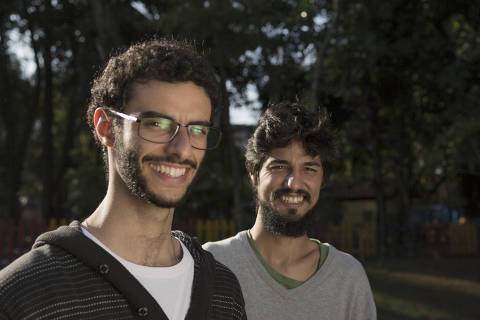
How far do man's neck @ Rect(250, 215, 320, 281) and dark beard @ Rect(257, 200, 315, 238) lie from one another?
0.03m

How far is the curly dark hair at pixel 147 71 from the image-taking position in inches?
78.9

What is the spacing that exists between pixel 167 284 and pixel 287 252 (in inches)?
62.1

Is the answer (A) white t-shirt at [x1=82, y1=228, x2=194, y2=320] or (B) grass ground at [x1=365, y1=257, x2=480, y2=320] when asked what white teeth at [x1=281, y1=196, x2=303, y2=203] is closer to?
(A) white t-shirt at [x1=82, y1=228, x2=194, y2=320]

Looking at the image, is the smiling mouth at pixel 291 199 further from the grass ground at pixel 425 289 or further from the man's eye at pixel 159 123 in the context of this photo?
the grass ground at pixel 425 289

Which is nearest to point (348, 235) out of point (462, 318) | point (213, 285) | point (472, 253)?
point (472, 253)

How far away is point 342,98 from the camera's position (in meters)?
16.2

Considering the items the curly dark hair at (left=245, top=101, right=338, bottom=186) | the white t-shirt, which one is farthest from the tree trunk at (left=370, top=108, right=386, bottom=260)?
the white t-shirt

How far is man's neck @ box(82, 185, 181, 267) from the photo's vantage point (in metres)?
1.94

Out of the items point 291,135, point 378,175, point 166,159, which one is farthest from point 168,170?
point 378,175

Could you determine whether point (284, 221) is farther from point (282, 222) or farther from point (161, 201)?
point (161, 201)

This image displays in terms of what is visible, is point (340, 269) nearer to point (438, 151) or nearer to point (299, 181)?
point (299, 181)

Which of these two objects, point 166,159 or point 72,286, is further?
point 166,159

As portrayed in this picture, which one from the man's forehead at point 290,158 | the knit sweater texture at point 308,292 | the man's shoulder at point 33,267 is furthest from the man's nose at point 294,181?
the man's shoulder at point 33,267

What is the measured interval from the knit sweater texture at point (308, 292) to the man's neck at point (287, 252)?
0.09 m
